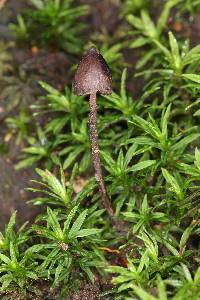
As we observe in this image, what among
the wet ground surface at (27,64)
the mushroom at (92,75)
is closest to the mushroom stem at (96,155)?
the mushroom at (92,75)

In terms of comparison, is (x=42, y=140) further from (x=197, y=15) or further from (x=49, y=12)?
(x=197, y=15)

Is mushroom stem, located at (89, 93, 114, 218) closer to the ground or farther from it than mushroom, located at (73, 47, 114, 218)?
closer to the ground

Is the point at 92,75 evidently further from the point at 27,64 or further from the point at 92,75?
the point at 27,64

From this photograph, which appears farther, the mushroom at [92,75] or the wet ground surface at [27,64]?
the wet ground surface at [27,64]

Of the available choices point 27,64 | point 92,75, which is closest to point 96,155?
point 92,75

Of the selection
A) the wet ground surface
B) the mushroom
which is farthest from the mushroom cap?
the wet ground surface

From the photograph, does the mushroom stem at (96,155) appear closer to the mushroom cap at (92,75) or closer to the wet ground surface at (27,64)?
the mushroom cap at (92,75)

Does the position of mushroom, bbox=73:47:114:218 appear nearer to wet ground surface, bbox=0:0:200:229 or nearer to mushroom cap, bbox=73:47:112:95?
mushroom cap, bbox=73:47:112:95
